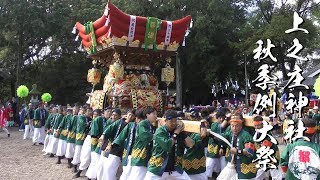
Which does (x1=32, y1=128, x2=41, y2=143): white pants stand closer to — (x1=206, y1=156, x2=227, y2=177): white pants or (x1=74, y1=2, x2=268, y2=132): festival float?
(x1=74, y1=2, x2=268, y2=132): festival float

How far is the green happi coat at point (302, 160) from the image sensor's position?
413 centimetres

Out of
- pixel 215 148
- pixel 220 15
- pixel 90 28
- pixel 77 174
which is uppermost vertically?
pixel 220 15

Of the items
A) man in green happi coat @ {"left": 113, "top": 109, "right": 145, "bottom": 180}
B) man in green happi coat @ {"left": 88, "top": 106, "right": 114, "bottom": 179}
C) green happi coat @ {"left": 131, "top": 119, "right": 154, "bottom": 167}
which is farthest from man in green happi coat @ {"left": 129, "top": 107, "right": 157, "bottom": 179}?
man in green happi coat @ {"left": 88, "top": 106, "right": 114, "bottom": 179}

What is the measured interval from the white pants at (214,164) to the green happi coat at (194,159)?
1.42 metres

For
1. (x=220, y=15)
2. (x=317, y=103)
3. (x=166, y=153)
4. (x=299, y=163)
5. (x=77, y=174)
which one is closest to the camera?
(x=299, y=163)

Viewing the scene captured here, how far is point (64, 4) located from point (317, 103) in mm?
15358

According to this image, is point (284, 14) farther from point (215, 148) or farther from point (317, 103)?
point (215, 148)

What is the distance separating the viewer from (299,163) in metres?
4.21

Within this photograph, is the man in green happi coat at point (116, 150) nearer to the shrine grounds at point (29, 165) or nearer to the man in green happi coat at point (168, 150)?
the man in green happi coat at point (168, 150)

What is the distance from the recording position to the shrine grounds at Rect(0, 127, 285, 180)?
27.3 feet

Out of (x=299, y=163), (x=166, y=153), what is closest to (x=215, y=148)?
(x=166, y=153)

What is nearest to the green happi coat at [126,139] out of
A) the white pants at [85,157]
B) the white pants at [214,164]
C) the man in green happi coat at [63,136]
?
the white pants at [214,164]

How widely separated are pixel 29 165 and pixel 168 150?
5962 mm

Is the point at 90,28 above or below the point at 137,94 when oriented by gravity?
above
